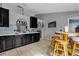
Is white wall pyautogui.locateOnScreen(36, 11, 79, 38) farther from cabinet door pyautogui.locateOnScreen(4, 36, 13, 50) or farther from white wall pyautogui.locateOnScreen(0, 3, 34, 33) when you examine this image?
cabinet door pyautogui.locateOnScreen(4, 36, 13, 50)

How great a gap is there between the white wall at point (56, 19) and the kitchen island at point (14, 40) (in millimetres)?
2380

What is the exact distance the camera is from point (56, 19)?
840 cm

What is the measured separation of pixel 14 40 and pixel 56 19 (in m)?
4.89

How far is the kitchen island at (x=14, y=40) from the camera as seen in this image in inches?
157

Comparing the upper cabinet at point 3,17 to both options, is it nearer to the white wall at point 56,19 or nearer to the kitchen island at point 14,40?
the kitchen island at point 14,40

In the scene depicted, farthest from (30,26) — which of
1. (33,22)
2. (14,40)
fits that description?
(14,40)

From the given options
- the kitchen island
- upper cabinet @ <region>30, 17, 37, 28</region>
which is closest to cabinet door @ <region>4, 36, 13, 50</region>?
the kitchen island

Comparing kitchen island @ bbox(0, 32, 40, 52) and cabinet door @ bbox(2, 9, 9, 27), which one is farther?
cabinet door @ bbox(2, 9, 9, 27)

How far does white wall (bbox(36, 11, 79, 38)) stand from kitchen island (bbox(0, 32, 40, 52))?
2.38 metres

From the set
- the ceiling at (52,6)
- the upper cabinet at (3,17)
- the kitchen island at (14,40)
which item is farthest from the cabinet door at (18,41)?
the ceiling at (52,6)

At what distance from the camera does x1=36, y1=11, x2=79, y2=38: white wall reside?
787cm

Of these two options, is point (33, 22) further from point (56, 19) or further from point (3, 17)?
point (3, 17)

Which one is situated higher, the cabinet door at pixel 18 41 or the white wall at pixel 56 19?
the white wall at pixel 56 19

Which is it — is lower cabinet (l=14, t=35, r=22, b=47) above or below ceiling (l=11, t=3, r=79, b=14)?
below
